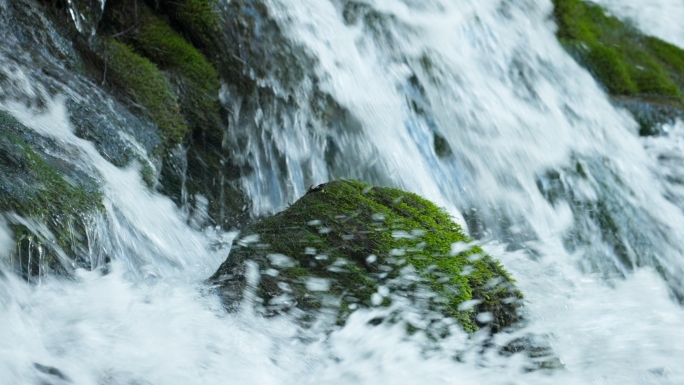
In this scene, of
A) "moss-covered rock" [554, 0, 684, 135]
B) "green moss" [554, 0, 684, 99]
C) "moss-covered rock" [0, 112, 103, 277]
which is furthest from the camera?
"green moss" [554, 0, 684, 99]

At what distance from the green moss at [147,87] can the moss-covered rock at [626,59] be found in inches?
198

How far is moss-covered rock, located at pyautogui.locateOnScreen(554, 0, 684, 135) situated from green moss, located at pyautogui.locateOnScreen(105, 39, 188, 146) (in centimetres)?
502

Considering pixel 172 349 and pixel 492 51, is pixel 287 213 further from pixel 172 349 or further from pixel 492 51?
pixel 492 51

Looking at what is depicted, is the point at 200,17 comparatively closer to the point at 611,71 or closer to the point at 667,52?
the point at 611,71

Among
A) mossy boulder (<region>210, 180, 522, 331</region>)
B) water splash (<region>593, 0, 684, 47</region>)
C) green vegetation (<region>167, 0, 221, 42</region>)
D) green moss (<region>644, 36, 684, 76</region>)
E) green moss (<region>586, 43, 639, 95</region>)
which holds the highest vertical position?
water splash (<region>593, 0, 684, 47</region>)

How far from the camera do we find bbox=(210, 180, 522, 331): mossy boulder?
133 inches

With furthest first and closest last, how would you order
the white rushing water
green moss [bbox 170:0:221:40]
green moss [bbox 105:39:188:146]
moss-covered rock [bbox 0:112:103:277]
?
green moss [bbox 170:0:221:40] < green moss [bbox 105:39:188:146] < moss-covered rock [bbox 0:112:103:277] < the white rushing water

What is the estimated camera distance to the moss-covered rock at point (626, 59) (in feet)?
27.6

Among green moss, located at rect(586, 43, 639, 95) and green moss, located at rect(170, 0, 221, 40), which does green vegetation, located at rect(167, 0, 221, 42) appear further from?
green moss, located at rect(586, 43, 639, 95)

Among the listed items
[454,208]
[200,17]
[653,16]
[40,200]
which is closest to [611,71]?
[653,16]

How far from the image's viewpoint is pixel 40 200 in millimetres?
3498

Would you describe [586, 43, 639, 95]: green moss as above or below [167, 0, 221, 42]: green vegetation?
above

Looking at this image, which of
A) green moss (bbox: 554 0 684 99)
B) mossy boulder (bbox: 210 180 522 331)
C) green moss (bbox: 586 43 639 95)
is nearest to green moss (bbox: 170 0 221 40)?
mossy boulder (bbox: 210 180 522 331)

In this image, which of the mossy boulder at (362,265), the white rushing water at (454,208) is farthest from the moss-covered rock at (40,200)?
the mossy boulder at (362,265)
